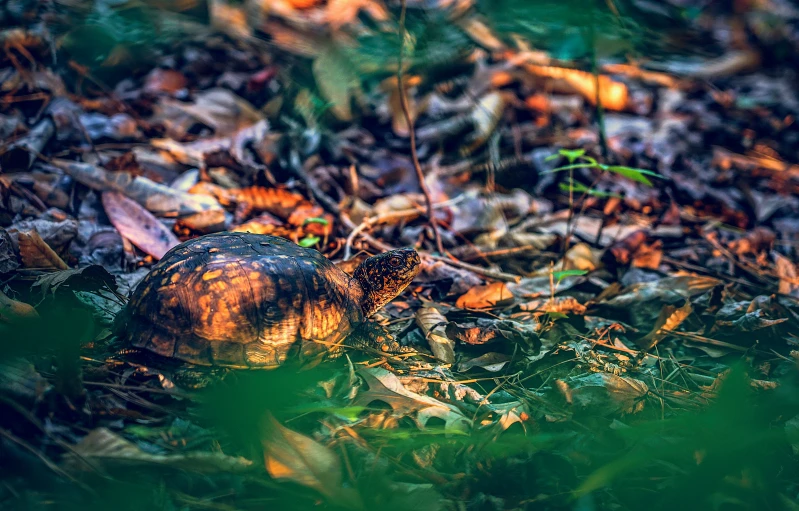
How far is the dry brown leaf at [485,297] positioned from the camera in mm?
3516

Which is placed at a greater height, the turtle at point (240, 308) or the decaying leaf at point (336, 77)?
the decaying leaf at point (336, 77)

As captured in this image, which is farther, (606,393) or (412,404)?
(606,393)

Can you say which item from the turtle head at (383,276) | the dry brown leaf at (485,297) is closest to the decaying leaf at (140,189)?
the turtle head at (383,276)

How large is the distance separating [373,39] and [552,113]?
2196 millimetres

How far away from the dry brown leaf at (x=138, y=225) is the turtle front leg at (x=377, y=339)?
1444 mm

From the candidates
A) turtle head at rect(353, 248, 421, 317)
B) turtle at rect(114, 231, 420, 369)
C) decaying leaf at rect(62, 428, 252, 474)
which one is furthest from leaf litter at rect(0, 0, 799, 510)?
turtle head at rect(353, 248, 421, 317)

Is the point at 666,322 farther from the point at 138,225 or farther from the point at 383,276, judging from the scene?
the point at 138,225

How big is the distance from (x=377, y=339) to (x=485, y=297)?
96 cm

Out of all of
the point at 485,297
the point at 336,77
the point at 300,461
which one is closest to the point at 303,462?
the point at 300,461

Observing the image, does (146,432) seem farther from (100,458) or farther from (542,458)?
(542,458)

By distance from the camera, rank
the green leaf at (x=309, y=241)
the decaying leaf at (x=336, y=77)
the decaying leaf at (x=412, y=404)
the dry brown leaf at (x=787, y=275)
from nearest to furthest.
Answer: the decaying leaf at (x=412, y=404), the green leaf at (x=309, y=241), the dry brown leaf at (x=787, y=275), the decaying leaf at (x=336, y=77)

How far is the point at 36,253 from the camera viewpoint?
2869mm

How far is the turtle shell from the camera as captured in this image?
95.5 inches

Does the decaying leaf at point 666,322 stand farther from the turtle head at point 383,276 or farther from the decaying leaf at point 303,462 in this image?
the decaying leaf at point 303,462
